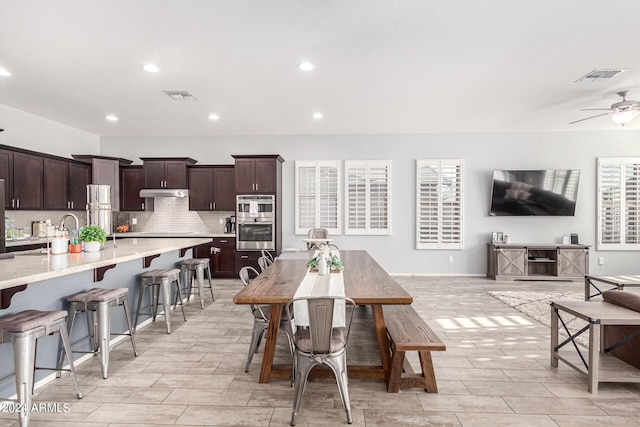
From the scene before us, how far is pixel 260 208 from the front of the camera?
6781 mm

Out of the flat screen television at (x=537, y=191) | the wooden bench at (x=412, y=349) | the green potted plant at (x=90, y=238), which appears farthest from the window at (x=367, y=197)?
the green potted plant at (x=90, y=238)

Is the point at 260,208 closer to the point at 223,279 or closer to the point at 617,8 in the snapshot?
the point at 223,279

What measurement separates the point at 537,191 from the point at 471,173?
1308mm

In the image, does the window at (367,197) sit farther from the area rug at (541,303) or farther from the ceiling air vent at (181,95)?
the ceiling air vent at (181,95)

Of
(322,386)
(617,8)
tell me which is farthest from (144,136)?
(617,8)

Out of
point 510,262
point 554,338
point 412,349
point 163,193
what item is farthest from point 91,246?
point 510,262

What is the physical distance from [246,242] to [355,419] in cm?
494

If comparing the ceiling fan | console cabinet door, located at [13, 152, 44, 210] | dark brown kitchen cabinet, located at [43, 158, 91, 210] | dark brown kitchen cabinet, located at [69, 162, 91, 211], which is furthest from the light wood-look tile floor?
dark brown kitchen cabinet, located at [69, 162, 91, 211]

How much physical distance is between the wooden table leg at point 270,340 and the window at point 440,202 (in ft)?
16.7

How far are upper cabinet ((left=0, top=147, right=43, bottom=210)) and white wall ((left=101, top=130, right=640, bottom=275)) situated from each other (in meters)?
3.79

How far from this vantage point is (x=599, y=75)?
4.17m

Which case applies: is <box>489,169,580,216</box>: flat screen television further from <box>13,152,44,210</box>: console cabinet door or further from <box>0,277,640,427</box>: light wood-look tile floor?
<box>13,152,44,210</box>: console cabinet door

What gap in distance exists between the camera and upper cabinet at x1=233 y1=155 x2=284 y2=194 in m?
6.80

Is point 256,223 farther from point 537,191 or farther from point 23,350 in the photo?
point 537,191
